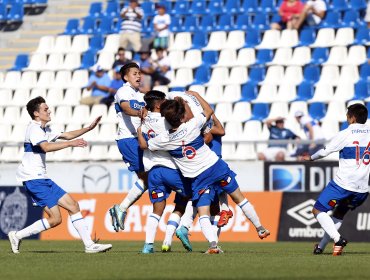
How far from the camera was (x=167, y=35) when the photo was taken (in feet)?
93.9

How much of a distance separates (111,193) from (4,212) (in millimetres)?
2366

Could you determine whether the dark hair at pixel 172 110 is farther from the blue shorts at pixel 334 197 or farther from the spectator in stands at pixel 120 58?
the spectator in stands at pixel 120 58

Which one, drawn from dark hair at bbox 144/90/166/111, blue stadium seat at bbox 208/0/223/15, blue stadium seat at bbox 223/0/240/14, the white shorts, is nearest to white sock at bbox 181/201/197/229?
dark hair at bbox 144/90/166/111

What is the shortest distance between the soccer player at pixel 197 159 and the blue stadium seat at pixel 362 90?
36.7 feet

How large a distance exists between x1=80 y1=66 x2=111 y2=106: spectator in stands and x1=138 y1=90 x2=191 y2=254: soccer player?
12.9 metres

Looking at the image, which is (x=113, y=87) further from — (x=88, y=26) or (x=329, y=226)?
(x=329, y=226)

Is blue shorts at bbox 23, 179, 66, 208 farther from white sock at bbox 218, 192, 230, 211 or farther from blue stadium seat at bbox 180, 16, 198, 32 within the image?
blue stadium seat at bbox 180, 16, 198, 32

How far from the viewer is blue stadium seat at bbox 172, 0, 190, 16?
2984 cm

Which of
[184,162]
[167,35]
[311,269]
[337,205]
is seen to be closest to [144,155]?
[184,162]

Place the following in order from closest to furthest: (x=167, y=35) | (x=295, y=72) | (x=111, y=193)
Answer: (x=111, y=193)
(x=295, y=72)
(x=167, y=35)

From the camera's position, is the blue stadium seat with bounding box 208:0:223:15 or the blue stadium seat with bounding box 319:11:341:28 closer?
the blue stadium seat with bounding box 319:11:341:28

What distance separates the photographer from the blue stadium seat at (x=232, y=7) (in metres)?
29.1

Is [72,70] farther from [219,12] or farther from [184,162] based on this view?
[184,162]

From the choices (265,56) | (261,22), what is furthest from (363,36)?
(261,22)
